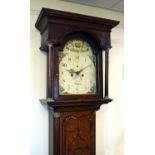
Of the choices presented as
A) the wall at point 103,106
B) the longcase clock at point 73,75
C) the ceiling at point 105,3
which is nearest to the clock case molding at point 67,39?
the longcase clock at point 73,75

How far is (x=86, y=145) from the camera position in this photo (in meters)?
1.89

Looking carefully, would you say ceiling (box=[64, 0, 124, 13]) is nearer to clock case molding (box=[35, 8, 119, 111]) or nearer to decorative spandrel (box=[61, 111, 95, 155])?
clock case molding (box=[35, 8, 119, 111])

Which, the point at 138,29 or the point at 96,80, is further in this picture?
the point at 96,80

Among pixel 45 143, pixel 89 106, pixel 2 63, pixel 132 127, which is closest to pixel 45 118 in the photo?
pixel 45 143

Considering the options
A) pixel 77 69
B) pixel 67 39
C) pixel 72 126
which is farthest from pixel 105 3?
pixel 72 126

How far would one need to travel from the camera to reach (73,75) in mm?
1893

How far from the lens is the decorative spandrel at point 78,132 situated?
178 cm

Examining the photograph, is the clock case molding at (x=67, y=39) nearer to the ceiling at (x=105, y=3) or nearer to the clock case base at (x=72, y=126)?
the clock case base at (x=72, y=126)

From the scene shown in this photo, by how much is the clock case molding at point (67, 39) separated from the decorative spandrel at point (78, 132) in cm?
8

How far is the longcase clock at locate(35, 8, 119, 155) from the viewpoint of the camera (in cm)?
172

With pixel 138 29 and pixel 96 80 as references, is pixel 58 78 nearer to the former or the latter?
pixel 96 80

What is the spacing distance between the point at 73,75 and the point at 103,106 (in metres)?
0.70

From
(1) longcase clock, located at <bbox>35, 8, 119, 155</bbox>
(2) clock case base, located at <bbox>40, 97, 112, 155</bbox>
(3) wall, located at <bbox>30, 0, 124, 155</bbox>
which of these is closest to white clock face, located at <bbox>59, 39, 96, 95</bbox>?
(1) longcase clock, located at <bbox>35, 8, 119, 155</bbox>

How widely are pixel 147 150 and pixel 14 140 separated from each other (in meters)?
0.65
